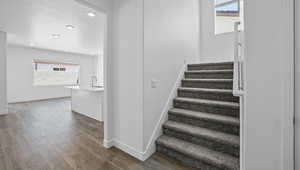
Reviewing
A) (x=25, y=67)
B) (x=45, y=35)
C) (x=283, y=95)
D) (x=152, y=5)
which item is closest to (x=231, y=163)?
(x=283, y=95)

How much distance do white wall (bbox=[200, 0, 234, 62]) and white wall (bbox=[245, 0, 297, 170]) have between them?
294 centimetres

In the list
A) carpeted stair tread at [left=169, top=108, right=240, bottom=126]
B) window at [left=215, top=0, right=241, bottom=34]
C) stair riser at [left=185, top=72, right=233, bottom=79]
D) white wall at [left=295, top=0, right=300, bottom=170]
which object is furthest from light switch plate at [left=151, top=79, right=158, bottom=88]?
window at [left=215, top=0, right=241, bottom=34]

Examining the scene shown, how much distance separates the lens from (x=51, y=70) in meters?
7.02

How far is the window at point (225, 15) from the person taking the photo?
370 centimetres

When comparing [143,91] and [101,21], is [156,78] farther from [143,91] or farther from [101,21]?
[101,21]

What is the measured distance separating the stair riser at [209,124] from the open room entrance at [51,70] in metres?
1.52

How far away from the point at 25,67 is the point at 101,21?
536 cm

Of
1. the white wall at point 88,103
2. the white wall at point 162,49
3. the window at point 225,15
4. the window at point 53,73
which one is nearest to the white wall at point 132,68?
the white wall at point 162,49

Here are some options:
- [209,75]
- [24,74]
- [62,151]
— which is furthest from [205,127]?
[24,74]

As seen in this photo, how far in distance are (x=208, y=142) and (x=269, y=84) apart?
1119mm

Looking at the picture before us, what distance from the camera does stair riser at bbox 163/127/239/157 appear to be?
5.06 ft

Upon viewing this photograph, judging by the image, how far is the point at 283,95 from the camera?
854mm

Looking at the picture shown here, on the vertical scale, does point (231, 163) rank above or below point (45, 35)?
below

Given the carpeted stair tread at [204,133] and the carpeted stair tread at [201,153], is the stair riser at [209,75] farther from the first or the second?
the carpeted stair tread at [201,153]
